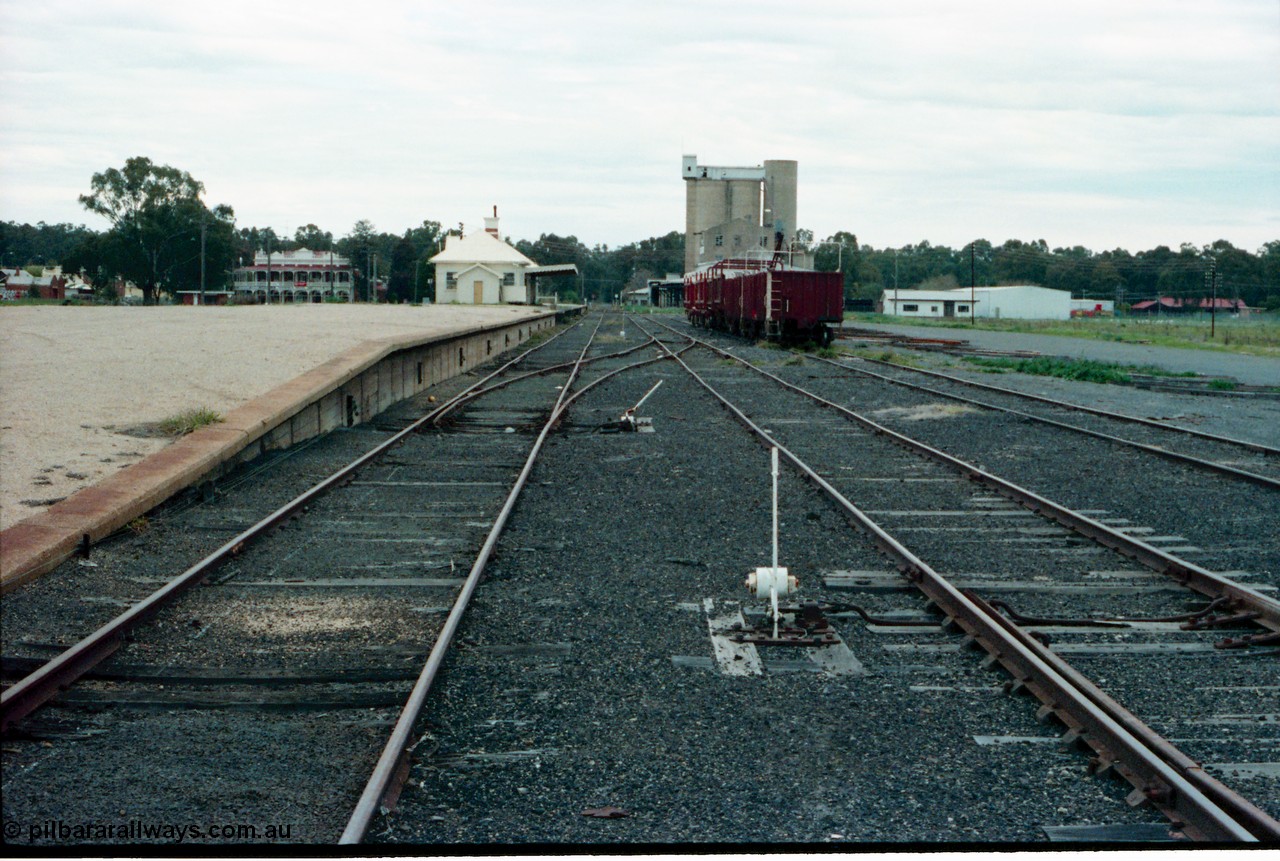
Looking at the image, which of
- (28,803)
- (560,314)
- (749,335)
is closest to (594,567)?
(28,803)

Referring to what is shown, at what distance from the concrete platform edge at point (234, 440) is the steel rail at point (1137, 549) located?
669 cm

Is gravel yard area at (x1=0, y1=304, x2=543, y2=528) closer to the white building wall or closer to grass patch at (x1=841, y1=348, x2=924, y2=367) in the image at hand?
grass patch at (x1=841, y1=348, x2=924, y2=367)

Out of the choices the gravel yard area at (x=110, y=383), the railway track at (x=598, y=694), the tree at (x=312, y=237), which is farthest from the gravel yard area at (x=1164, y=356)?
the tree at (x=312, y=237)

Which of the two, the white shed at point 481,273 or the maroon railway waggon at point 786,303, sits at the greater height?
the white shed at point 481,273

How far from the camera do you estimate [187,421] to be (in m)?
11.7

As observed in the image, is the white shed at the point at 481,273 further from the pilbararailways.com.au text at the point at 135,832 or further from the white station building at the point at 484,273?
the pilbararailways.com.au text at the point at 135,832

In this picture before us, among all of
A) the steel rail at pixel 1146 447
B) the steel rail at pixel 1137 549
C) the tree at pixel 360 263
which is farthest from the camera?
the tree at pixel 360 263

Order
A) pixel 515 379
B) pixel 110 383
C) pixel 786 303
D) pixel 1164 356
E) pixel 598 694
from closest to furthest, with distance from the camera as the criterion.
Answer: pixel 598 694
pixel 110 383
pixel 515 379
pixel 786 303
pixel 1164 356

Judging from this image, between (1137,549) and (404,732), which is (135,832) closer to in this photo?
(404,732)

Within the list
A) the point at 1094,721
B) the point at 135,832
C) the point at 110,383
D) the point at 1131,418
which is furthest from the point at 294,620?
the point at 1131,418

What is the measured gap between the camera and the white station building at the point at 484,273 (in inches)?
3265

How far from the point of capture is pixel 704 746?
4.58 metres

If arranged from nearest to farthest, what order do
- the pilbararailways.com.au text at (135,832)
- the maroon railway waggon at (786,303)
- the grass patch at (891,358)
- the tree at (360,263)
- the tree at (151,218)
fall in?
the pilbararailways.com.au text at (135,832) < the grass patch at (891,358) < the maroon railway waggon at (786,303) < the tree at (151,218) < the tree at (360,263)

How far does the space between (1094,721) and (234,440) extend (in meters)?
8.53
